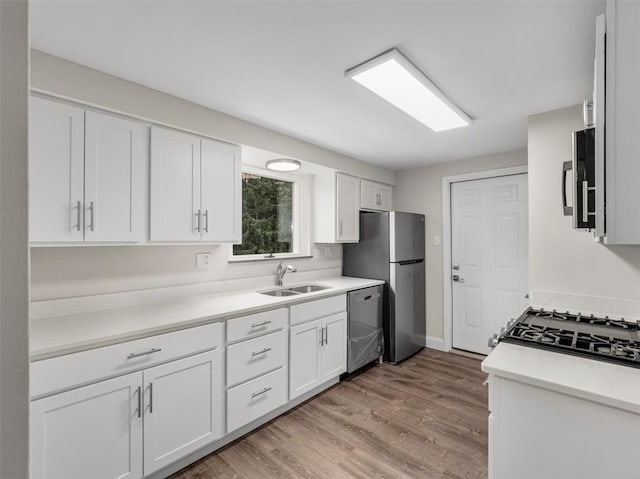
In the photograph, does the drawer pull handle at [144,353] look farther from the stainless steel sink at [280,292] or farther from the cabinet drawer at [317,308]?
the stainless steel sink at [280,292]

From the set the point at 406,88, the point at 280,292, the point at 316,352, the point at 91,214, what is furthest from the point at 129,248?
the point at 406,88

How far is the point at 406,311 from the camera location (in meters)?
3.57

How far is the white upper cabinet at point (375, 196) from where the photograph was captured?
12.3 feet

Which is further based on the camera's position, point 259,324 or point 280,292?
point 280,292

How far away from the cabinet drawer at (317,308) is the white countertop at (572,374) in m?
1.45

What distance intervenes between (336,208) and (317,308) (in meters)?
1.15

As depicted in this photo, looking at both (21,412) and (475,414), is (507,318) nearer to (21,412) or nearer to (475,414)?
(475,414)

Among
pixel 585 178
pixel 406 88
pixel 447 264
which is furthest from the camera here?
pixel 447 264

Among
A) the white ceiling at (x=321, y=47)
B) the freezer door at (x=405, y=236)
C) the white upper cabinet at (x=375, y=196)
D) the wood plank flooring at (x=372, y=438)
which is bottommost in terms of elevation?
the wood plank flooring at (x=372, y=438)

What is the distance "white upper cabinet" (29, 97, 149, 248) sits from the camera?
1.58 meters

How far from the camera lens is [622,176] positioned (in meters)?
1.14

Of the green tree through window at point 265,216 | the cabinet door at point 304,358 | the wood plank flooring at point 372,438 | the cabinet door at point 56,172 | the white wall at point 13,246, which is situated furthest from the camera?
the green tree through window at point 265,216

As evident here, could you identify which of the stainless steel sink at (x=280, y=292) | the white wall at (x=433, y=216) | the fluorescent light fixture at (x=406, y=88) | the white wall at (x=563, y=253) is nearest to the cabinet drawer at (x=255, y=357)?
the stainless steel sink at (x=280, y=292)

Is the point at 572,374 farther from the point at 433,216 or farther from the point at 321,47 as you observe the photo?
the point at 433,216
